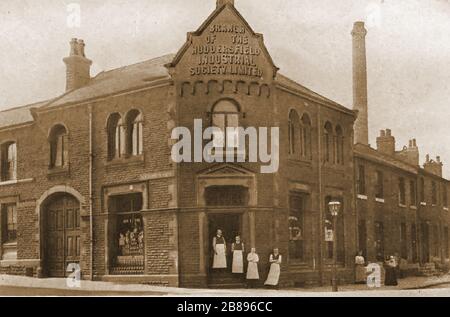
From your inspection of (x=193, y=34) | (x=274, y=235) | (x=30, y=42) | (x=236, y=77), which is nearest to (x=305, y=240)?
(x=274, y=235)

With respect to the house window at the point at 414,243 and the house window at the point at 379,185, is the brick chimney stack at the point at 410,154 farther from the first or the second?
the house window at the point at 414,243

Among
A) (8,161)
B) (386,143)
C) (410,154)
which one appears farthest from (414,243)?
(8,161)

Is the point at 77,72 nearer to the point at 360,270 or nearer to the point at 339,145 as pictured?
the point at 339,145

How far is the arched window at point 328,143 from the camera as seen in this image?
78.8 feet

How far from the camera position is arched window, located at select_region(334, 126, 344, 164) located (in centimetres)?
2472

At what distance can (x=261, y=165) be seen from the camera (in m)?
20.9

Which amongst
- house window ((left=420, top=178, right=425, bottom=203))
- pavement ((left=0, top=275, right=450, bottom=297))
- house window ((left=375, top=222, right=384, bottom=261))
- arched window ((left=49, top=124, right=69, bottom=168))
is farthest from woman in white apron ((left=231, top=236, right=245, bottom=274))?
house window ((left=420, top=178, right=425, bottom=203))

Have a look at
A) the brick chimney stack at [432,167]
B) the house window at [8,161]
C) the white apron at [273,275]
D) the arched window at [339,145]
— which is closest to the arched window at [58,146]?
the house window at [8,161]

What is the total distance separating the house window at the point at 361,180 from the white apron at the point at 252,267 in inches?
349

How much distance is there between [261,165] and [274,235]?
7.24 feet

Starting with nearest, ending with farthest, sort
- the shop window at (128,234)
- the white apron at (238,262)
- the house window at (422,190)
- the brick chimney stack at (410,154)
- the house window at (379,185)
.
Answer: the white apron at (238,262), the shop window at (128,234), the brick chimney stack at (410,154), the house window at (379,185), the house window at (422,190)

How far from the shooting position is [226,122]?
67.9ft

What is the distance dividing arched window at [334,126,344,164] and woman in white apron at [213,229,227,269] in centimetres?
643

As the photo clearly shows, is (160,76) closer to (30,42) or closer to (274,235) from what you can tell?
(30,42)
